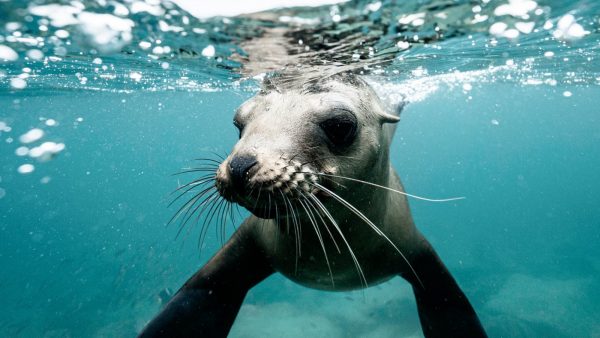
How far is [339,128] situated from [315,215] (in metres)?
0.62

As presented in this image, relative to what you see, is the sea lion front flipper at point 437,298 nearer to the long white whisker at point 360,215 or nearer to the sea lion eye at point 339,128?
the long white whisker at point 360,215

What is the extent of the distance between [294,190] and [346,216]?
85 centimetres

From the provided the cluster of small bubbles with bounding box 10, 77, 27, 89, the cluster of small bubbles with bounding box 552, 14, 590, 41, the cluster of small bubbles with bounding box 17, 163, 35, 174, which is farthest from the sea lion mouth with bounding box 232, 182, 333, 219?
the cluster of small bubbles with bounding box 17, 163, 35, 174

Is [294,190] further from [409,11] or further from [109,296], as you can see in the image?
[109,296]

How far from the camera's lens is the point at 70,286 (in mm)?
22203

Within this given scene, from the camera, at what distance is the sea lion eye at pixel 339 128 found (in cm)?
242

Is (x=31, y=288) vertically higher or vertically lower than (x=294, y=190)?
lower

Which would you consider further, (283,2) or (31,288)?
(31,288)

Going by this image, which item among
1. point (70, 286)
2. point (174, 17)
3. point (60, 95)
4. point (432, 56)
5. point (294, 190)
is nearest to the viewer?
point (294, 190)


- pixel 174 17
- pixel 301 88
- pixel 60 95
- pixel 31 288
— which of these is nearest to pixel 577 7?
pixel 301 88

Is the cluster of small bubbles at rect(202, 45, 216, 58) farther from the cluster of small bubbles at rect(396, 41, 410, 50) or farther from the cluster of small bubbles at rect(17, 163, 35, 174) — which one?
Result: the cluster of small bubbles at rect(17, 163, 35, 174)

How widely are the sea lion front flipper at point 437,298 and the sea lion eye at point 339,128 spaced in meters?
1.52

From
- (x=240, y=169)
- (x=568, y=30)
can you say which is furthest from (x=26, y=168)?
(x=240, y=169)

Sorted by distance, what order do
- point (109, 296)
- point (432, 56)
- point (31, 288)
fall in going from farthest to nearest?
point (31, 288)
point (109, 296)
point (432, 56)
